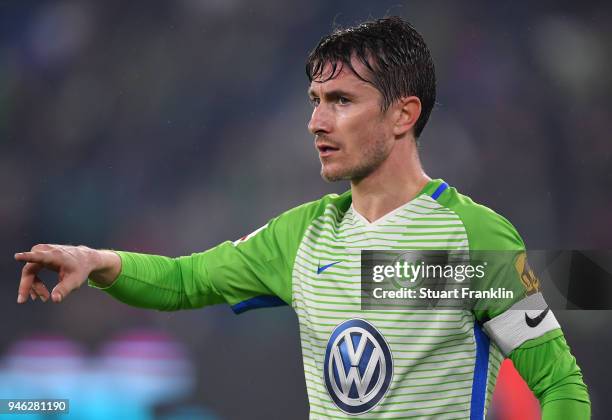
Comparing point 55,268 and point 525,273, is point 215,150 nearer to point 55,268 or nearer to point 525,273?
point 55,268

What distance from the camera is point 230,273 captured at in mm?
2773

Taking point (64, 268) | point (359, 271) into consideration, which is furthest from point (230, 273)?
point (64, 268)

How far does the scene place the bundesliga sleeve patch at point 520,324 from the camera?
A: 2.39 m

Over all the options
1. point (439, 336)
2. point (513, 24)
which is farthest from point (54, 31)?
point (439, 336)

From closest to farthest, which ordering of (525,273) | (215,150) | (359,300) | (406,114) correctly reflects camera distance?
(525,273) → (359,300) → (406,114) → (215,150)

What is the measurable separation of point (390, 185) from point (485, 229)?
12.6 inches

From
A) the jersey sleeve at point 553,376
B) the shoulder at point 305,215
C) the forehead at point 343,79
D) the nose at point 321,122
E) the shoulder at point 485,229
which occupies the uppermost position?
the forehead at point 343,79

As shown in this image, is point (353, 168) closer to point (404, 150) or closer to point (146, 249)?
point (404, 150)

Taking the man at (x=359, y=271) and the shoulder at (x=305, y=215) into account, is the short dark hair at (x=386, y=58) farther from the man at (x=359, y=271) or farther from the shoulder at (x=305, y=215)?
the shoulder at (x=305, y=215)

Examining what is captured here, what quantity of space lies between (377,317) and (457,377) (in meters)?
0.27

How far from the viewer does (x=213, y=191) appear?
5.34 meters

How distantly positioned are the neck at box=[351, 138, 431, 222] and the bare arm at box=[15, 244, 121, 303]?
2.42 ft

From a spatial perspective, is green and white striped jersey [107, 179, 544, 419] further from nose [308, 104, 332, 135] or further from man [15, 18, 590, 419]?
nose [308, 104, 332, 135]

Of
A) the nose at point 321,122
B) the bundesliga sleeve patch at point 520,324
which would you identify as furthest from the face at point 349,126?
the bundesliga sleeve patch at point 520,324
